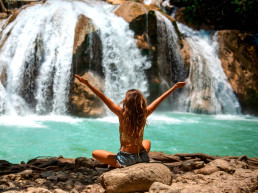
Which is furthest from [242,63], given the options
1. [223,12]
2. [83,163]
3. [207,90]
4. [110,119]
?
[83,163]

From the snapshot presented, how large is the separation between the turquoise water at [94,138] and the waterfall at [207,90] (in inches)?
155

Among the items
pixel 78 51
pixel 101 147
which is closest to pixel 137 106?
pixel 101 147

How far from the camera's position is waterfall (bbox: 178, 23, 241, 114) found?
12406mm

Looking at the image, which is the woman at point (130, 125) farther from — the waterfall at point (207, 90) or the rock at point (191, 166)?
the waterfall at point (207, 90)

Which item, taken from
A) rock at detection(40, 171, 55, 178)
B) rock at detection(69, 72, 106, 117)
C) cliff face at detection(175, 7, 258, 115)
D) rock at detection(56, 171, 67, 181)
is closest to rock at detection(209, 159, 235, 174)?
rock at detection(56, 171, 67, 181)

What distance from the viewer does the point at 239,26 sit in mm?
15852

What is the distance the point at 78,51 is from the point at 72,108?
238 centimetres

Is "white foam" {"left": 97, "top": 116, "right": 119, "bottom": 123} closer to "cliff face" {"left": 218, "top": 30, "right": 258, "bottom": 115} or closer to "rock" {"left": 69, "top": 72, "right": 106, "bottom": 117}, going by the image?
"rock" {"left": 69, "top": 72, "right": 106, "bottom": 117}

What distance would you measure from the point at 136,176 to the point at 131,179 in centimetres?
5

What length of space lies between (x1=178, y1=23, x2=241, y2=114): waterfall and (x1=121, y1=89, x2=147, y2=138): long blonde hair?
33.8 ft

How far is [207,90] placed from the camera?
12.6 metres

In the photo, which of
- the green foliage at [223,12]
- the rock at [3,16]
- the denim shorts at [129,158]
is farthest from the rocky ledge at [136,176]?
the green foliage at [223,12]

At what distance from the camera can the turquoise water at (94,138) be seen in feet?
17.3

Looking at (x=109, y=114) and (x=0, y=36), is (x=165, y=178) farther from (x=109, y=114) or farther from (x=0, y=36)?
(x=0, y=36)
